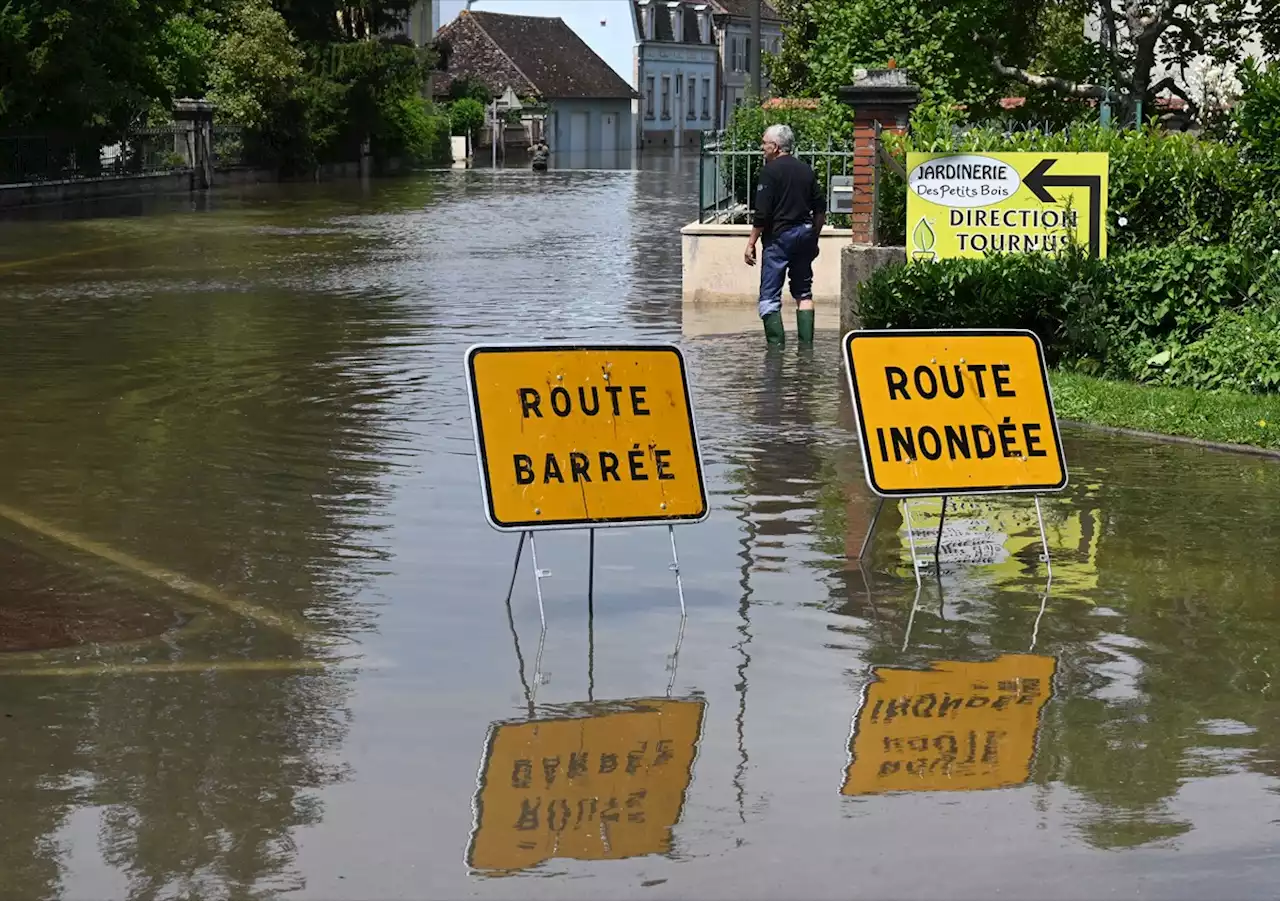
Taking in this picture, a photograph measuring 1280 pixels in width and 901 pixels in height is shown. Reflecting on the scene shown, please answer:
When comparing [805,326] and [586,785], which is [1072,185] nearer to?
[805,326]

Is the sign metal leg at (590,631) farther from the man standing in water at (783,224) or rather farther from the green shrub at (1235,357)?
the man standing in water at (783,224)

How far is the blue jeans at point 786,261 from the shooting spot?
16156mm

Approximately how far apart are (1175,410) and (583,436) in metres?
5.33

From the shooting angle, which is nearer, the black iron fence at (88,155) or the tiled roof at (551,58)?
the black iron fence at (88,155)

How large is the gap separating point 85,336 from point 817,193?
6.37 meters

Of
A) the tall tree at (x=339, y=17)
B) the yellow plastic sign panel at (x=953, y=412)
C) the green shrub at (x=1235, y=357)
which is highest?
the tall tree at (x=339, y=17)

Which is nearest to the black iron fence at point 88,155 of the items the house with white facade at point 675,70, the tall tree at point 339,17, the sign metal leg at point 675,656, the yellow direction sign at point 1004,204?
the tall tree at point 339,17

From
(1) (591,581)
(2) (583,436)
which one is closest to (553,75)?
(2) (583,436)

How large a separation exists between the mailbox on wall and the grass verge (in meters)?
6.59

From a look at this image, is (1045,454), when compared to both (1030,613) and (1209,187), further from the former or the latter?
(1209,187)

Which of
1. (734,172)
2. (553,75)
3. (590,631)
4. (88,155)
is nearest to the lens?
(590,631)

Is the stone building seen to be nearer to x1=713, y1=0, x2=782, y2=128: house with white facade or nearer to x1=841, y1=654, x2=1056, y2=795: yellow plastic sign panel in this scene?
x1=713, y1=0, x2=782, y2=128: house with white facade

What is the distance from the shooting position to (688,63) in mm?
119562

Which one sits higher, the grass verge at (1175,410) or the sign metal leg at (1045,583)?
the grass verge at (1175,410)
